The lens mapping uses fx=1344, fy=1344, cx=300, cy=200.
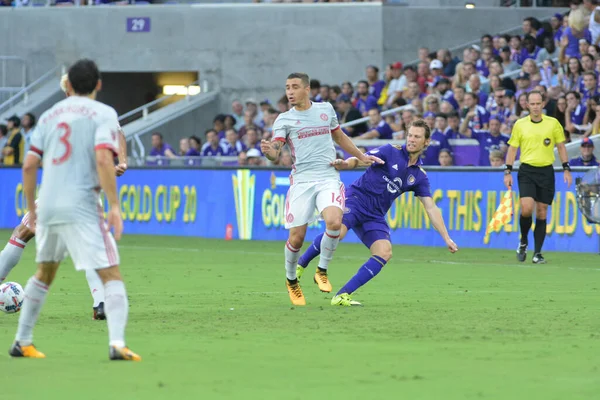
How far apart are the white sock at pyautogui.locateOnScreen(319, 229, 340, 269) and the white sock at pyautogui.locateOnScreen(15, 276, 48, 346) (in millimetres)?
4523

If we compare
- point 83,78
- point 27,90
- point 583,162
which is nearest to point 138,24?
point 27,90

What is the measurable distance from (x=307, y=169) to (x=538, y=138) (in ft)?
22.2

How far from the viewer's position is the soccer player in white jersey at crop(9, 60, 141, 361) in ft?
27.1

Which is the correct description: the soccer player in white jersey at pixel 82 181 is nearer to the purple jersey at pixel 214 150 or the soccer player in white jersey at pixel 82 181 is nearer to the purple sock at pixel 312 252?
the purple sock at pixel 312 252

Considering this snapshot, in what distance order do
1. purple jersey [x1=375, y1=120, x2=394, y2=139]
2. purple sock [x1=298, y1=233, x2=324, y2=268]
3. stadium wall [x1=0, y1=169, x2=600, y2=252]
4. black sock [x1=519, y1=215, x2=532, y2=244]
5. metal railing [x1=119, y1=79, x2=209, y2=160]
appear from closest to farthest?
purple sock [x1=298, y1=233, x2=324, y2=268]
black sock [x1=519, y1=215, x2=532, y2=244]
stadium wall [x1=0, y1=169, x2=600, y2=252]
purple jersey [x1=375, y1=120, x2=394, y2=139]
metal railing [x1=119, y1=79, x2=209, y2=160]


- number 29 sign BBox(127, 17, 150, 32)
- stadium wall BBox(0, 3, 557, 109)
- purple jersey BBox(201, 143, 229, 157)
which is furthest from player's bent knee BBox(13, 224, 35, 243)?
number 29 sign BBox(127, 17, 150, 32)

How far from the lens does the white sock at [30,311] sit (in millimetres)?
8594

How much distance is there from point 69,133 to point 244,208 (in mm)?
17490

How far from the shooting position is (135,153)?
103 ft

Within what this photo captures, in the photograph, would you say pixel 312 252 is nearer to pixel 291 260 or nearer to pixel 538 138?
pixel 291 260

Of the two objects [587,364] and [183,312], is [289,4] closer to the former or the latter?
[183,312]

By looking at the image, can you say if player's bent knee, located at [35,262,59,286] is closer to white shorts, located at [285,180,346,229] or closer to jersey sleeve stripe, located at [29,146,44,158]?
jersey sleeve stripe, located at [29,146,44,158]

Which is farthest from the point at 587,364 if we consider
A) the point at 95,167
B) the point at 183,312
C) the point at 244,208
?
the point at 244,208

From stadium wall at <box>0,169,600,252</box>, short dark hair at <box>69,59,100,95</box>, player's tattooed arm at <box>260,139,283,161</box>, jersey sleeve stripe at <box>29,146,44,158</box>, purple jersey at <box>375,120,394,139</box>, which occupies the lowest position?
stadium wall at <box>0,169,600,252</box>
